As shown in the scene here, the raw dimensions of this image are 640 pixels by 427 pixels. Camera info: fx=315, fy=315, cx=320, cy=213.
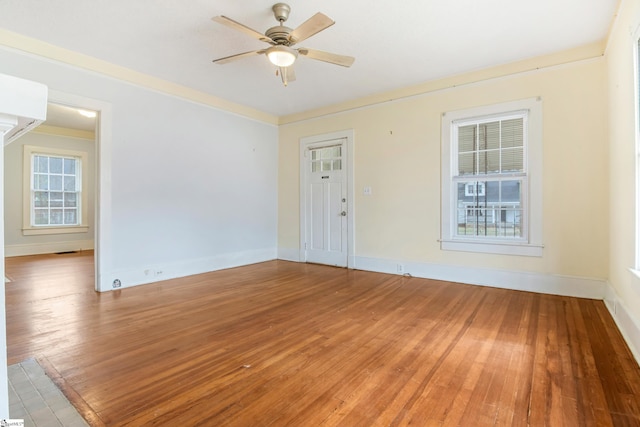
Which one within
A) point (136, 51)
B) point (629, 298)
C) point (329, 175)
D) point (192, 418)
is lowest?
point (192, 418)

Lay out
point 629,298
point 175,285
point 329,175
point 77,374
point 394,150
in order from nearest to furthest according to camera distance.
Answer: point 77,374
point 629,298
point 175,285
point 394,150
point 329,175

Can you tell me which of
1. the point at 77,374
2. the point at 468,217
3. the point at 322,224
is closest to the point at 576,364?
the point at 468,217

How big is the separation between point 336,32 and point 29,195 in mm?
7523

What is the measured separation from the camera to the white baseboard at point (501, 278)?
3.59m

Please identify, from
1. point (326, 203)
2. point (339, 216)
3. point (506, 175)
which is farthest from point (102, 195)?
point (506, 175)

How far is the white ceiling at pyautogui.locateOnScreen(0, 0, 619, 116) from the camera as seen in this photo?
2859 millimetres

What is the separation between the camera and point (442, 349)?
2371mm

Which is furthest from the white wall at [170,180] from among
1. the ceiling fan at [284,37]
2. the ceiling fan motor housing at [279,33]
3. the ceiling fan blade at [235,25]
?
the ceiling fan motor housing at [279,33]

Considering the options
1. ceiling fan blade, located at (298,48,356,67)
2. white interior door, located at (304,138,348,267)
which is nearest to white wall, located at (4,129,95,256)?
white interior door, located at (304,138,348,267)

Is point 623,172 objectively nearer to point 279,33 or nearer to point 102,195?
point 279,33

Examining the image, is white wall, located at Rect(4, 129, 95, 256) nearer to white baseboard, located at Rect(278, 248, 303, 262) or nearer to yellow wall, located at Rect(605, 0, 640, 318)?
white baseboard, located at Rect(278, 248, 303, 262)

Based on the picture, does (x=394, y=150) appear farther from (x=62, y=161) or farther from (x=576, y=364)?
(x=62, y=161)

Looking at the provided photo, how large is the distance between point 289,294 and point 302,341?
4.47 ft

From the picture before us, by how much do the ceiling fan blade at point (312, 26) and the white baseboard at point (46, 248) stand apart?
7165mm
